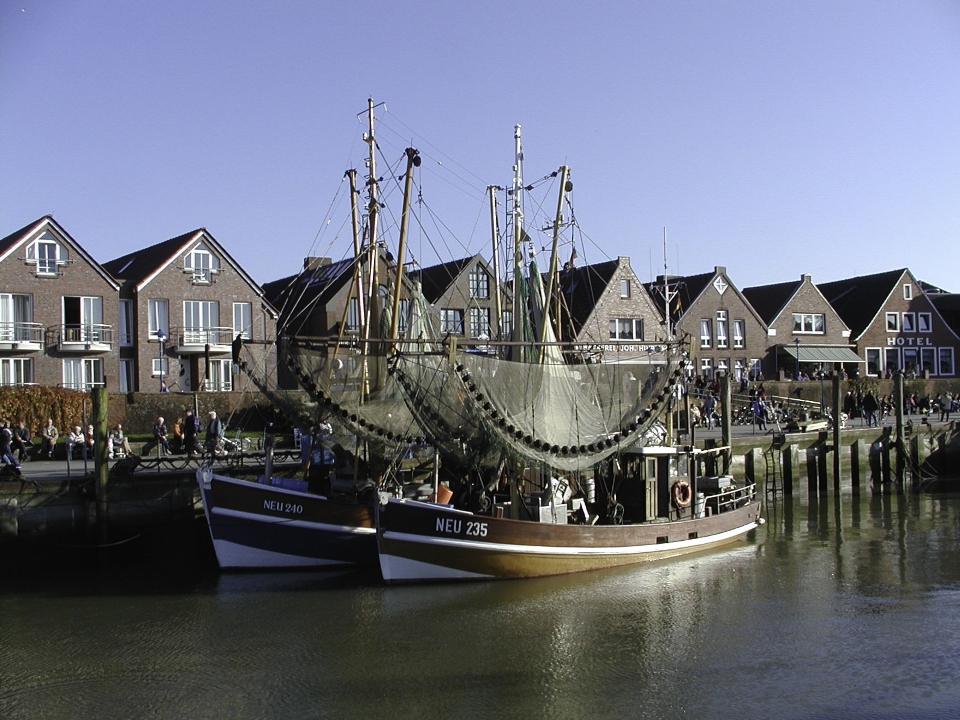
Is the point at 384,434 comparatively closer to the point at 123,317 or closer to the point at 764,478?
the point at 764,478

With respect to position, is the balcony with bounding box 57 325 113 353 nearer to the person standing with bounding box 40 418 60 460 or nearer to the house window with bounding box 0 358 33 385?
the house window with bounding box 0 358 33 385

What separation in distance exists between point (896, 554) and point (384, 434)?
1395 cm

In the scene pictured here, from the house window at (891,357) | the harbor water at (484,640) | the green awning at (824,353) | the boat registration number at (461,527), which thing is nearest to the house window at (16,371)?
the harbor water at (484,640)

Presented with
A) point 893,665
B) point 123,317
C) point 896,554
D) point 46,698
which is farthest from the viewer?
point 123,317

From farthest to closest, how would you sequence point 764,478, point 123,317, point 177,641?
point 123,317 → point 764,478 → point 177,641

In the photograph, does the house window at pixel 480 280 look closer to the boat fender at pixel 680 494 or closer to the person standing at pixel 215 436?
the person standing at pixel 215 436

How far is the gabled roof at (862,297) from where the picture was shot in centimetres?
7144

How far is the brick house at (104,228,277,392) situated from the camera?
5028 cm

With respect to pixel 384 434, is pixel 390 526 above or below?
below

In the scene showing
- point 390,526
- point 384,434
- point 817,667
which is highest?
point 384,434

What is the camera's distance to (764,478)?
38688mm

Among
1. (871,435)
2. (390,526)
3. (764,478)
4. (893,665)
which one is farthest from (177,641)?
(871,435)

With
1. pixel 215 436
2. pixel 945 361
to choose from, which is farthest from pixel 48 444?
pixel 945 361

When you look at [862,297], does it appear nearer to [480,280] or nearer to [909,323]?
[909,323]
